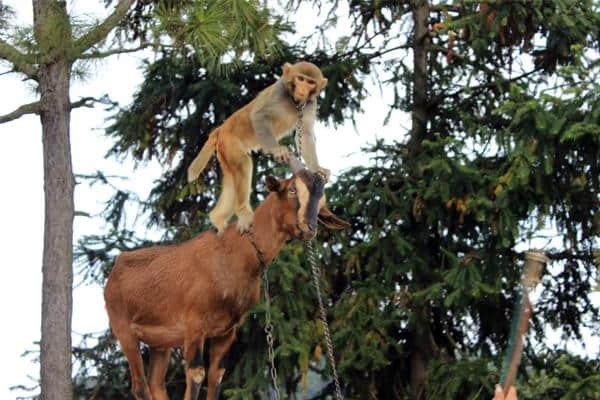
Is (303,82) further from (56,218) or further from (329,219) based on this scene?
(56,218)

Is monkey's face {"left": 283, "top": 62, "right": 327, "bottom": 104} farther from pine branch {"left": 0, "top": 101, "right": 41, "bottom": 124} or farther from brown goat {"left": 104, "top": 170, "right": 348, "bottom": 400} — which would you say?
pine branch {"left": 0, "top": 101, "right": 41, "bottom": 124}

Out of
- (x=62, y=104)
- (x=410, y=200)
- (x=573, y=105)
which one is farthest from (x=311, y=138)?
(x=410, y=200)

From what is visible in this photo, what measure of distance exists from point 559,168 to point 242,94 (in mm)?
3409

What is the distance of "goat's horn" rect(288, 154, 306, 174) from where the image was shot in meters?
4.65

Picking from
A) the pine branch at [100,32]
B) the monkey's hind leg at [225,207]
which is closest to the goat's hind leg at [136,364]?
the monkey's hind leg at [225,207]

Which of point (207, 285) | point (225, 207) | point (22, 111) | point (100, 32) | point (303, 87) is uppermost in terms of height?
point (100, 32)

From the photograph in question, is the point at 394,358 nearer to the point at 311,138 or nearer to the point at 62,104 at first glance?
the point at 62,104

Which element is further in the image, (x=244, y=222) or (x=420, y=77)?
(x=420, y=77)

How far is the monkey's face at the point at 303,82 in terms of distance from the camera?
4980 mm

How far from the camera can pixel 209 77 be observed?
10289 millimetres

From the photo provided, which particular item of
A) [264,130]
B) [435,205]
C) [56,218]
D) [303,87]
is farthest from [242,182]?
[435,205]

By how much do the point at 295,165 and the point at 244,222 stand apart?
1.35 ft

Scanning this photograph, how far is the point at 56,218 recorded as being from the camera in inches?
291

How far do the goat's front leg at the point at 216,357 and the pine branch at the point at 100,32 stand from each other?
10.3 feet
